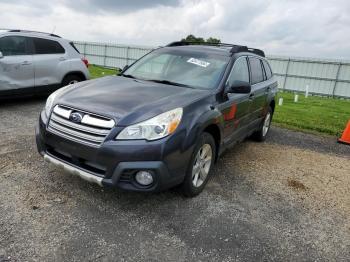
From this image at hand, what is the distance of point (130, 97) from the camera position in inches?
146

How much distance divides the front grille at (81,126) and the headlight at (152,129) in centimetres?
18

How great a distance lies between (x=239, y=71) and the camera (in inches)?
194

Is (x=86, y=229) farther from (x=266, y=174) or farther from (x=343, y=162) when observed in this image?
(x=343, y=162)

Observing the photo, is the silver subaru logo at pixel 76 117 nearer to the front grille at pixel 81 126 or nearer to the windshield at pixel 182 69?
the front grille at pixel 81 126

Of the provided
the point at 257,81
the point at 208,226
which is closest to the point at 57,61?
the point at 257,81

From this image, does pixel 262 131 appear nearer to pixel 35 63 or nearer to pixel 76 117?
pixel 76 117

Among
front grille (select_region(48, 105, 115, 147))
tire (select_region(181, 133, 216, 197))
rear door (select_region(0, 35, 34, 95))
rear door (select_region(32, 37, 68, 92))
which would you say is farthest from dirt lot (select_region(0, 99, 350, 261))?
rear door (select_region(32, 37, 68, 92))

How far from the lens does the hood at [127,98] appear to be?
11.0ft

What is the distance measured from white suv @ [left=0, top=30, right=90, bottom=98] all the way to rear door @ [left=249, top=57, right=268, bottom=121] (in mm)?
4972

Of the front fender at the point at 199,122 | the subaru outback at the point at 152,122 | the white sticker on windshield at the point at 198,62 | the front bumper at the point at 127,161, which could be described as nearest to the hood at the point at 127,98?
the subaru outback at the point at 152,122

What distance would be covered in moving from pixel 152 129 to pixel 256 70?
3239 millimetres

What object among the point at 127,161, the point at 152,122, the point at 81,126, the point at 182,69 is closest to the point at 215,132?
the point at 182,69

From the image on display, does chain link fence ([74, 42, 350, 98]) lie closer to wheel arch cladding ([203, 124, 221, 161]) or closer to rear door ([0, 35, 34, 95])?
rear door ([0, 35, 34, 95])

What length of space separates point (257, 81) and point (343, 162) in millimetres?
2192
